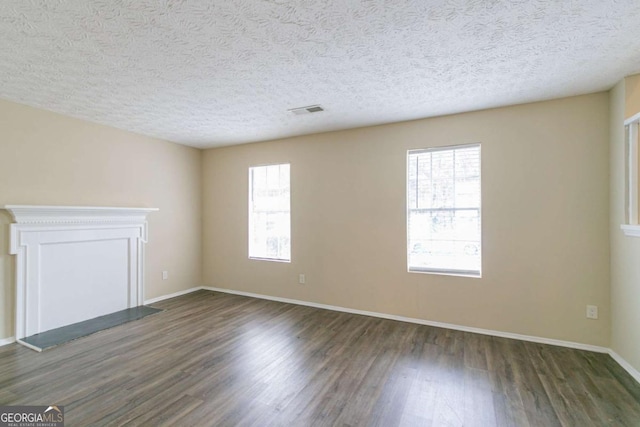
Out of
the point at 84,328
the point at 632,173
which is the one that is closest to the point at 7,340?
the point at 84,328

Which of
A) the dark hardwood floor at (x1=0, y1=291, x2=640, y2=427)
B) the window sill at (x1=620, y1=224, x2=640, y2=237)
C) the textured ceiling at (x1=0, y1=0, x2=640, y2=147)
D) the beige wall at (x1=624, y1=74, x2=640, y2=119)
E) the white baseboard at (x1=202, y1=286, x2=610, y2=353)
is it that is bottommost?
the dark hardwood floor at (x1=0, y1=291, x2=640, y2=427)

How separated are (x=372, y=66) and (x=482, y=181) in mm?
1922

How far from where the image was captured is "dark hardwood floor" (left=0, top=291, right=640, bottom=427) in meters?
1.95

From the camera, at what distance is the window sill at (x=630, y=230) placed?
2357mm

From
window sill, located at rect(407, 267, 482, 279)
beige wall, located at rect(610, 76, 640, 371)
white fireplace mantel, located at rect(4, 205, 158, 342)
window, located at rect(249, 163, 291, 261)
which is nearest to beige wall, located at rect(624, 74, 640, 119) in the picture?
beige wall, located at rect(610, 76, 640, 371)

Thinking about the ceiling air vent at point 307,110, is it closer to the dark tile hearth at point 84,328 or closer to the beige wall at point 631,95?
the beige wall at point 631,95

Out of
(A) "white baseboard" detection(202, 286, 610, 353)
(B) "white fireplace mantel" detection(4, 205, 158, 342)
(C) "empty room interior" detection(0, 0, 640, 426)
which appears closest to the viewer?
(C) "empty room interior" detection(0, 0, 640, 426)

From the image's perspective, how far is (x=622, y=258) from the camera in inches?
103

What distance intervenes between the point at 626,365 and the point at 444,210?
2052 millimetres

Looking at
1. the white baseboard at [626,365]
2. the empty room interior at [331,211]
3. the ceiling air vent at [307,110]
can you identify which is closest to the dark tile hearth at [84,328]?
the empty room interior at [331,211]

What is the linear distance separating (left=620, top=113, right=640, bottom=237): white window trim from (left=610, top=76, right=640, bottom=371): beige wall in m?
0.05

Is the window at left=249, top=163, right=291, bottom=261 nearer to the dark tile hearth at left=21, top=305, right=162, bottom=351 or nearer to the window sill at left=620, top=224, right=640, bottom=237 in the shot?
the dark tile hearth at left=21, top=305, right=162, bottom=351

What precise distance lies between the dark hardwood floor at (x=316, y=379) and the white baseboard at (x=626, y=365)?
0.30 ft

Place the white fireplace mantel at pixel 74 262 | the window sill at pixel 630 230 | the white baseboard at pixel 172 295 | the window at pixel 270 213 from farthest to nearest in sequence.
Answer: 1. the window at pixel 270 213
2. the white baseboard at pixel 172 295
3. the white fireplace mantel at pixel 74 262
4. the window sill at pixel 630 230
